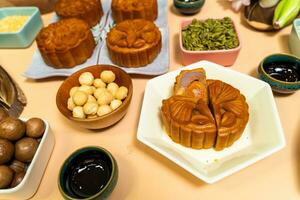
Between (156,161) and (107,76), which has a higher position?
(107,76)

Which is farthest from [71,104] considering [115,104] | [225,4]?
[225,4]

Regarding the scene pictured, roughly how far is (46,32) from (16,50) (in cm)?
24

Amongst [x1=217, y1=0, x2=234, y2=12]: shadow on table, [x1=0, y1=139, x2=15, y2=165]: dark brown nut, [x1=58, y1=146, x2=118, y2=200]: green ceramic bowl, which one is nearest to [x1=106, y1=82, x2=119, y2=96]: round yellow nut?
[x1=58, y1=146, x2=118, y2=200]: green ceramic bowl

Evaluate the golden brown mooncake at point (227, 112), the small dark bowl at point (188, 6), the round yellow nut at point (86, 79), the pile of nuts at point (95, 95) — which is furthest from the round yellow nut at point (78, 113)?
the small dark bowl at point (188, 6)

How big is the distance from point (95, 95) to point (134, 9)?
486mm

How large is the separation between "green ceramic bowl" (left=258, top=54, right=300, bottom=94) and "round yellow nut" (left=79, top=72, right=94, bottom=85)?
57 cm

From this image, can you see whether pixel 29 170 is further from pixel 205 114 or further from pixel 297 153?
pixel 297 153

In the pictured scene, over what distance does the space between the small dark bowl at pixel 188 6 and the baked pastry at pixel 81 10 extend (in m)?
0.36

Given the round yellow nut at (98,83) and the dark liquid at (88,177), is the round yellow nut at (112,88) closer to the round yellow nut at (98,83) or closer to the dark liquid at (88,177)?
the round yellow nut at (98,83)

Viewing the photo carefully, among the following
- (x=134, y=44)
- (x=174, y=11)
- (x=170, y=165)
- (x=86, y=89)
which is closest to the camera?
(x=170, y=165)

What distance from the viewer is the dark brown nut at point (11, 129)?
2.66 feet

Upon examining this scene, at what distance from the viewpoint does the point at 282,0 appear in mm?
1166

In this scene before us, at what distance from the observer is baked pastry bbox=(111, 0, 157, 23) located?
4.08 ft

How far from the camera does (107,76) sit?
3.23 feet
